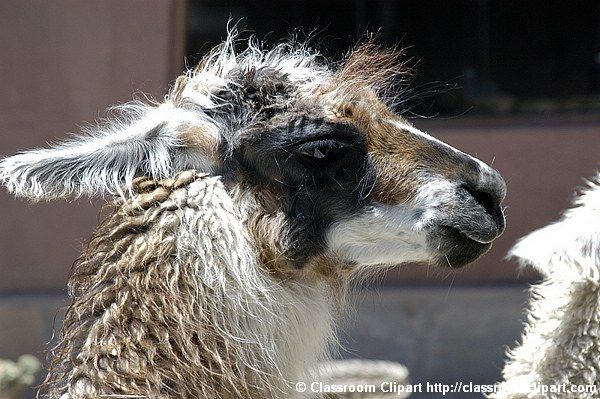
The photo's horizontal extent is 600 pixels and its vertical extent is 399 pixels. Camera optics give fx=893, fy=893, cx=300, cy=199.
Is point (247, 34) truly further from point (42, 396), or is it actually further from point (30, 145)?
point (42, 396)

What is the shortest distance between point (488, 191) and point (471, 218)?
0.09 m

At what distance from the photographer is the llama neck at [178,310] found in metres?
2.20

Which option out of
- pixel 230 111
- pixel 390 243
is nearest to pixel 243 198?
pixel 230 111

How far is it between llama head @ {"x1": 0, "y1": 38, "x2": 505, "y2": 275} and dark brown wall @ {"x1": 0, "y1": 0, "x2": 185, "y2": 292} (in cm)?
409

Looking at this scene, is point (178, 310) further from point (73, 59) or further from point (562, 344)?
point (73, 59)

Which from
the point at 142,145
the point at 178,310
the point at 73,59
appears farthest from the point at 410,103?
the point at 178,310

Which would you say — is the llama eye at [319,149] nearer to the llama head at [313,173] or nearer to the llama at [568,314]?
the llama head at [313,173]

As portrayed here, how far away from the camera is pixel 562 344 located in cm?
281

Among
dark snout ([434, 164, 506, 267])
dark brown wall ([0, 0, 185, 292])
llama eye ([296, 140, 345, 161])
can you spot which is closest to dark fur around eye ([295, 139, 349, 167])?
llama eye ([296, 140, 345, 161])

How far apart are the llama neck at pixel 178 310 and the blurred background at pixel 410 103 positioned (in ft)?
13.1

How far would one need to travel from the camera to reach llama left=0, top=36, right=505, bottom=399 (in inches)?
88.4

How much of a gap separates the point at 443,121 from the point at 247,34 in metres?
1.63

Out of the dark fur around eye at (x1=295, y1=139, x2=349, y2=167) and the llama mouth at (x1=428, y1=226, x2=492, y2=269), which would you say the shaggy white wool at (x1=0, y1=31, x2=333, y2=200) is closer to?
the dark fur around eye at (x1=295, y1=139, x2=349, y2=167)

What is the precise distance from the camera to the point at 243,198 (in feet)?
7.86
